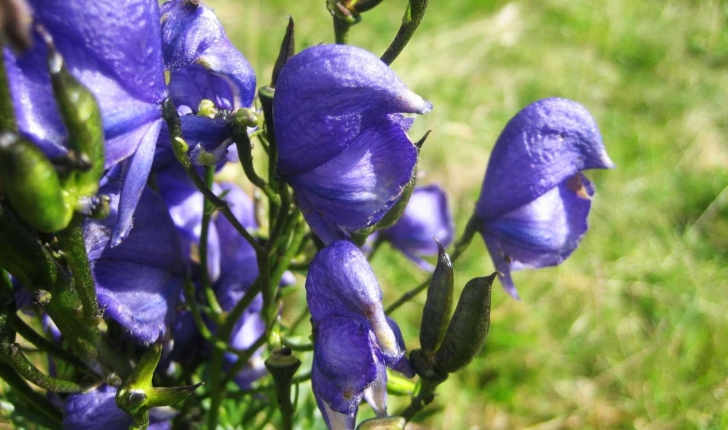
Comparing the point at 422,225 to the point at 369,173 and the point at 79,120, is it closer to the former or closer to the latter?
the point at 369,173

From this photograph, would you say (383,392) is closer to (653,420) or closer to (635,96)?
(653,420)

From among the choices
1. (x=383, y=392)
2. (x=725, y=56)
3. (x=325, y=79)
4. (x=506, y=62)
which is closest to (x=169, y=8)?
(x=325, y=79)

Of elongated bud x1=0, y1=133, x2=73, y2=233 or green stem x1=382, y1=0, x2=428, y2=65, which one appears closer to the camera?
elongated bud x1=0, y1=133, x2=73, y2=233

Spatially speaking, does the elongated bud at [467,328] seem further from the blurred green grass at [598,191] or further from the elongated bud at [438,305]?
the blurred green grass at [598,191]

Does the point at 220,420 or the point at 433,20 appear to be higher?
the point at 220,420

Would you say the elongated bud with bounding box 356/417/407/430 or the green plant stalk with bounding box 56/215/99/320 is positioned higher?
the green plant stalk with bounding box 56/215/99/320

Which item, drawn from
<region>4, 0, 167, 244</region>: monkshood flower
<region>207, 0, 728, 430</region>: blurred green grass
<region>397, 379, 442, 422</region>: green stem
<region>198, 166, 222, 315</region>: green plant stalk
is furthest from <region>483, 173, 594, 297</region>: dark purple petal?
<region>207, 0, 728, 430</region>: blurred green grass

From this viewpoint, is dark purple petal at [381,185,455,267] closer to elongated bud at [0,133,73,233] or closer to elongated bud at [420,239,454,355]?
elongated bud at [420,239,454,355]
